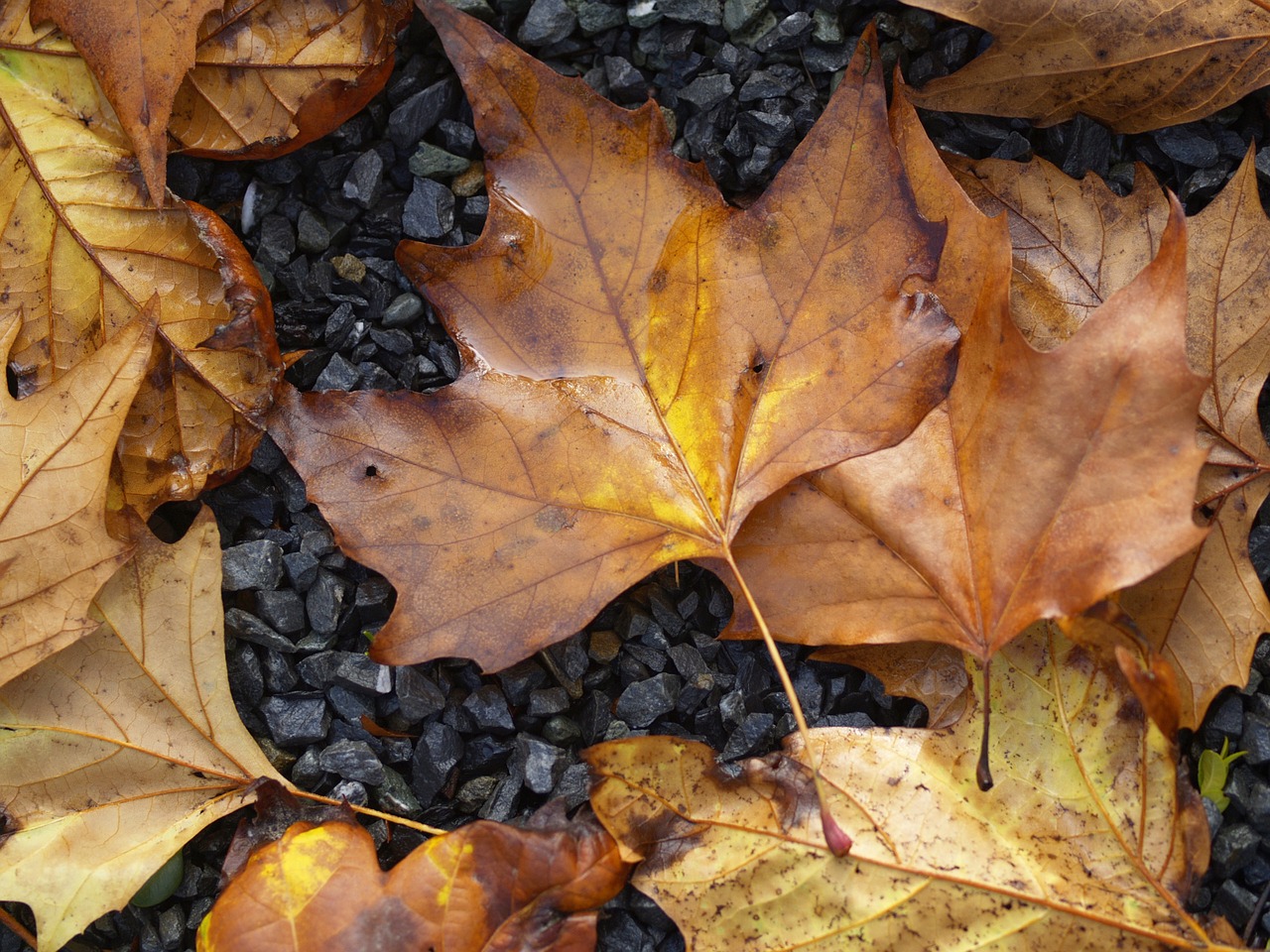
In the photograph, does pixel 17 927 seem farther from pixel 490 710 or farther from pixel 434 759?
pixel 490 710

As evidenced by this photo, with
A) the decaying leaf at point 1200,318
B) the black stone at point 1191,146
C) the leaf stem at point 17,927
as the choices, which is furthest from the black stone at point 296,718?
the black stone at point 1191,146

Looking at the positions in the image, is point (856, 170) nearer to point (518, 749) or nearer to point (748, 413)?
point (748, 413)

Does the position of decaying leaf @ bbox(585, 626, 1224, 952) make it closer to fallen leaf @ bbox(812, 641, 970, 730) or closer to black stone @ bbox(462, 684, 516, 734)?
fallen leaf @ bbox(812, 641, 970, 730)

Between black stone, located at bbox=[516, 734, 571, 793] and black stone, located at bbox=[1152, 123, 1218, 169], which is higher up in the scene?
black stone, located at bbox=[1152, 123, 1218, 169]

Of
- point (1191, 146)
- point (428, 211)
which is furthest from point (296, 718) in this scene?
point (1191, 146)

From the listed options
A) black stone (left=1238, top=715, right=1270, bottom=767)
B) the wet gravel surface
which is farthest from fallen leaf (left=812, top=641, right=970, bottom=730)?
black stone (left=1238, top=715, right=1270, bottom=767)

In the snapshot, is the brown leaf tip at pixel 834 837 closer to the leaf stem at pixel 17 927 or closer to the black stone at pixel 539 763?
the black stone at pixel 539 763

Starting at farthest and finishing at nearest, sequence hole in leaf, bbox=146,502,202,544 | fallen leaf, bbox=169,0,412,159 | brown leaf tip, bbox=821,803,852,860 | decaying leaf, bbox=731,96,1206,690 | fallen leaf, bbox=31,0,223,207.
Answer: hole in leaf, bbox=146,502,202,544 < fallen leaf, bbox=169,0,412,159 < fallen leaf, bbox=31,0,223,207 < brown leaf tip, bbox=821,803,852,860 < decaying leaf, bbox=731,96,1206,690
